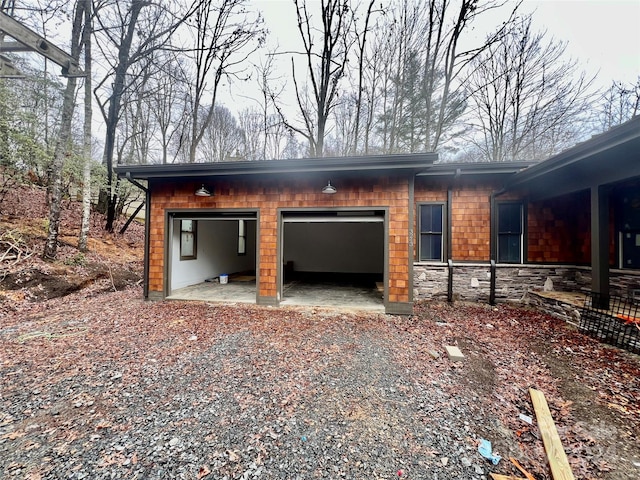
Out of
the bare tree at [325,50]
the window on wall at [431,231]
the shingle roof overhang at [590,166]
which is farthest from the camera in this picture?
the bare tree at [325,50]

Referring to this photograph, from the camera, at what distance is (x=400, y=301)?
17.0ft

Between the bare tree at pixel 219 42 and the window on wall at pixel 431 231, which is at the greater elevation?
the bare tree at pixel 219 42

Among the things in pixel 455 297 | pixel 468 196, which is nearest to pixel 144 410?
pixel 455 297

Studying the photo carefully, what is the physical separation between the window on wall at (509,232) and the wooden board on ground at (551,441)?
4407 mm

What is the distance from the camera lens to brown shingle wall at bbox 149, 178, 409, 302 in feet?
17.0

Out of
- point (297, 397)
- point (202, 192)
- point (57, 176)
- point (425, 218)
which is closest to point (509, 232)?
point (425, 218)

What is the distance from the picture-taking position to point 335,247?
468 inches

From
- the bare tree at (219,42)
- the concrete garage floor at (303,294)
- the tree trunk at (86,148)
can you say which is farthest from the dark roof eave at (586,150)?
the tree trunk at (86,148)

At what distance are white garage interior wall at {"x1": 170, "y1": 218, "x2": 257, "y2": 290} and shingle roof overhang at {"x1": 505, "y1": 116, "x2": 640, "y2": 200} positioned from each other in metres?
7.80

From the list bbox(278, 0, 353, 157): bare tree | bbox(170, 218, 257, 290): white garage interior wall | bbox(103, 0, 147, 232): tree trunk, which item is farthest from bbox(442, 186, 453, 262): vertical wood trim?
bbox(103, 0, 147, 232): tree trunk

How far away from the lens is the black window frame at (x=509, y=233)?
6098 mm

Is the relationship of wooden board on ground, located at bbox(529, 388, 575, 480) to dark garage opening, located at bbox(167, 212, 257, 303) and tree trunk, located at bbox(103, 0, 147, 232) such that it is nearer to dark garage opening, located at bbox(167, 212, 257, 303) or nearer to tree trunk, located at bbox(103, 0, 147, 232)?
dark garage opening, located at bbox(167, 212, 257, 303)

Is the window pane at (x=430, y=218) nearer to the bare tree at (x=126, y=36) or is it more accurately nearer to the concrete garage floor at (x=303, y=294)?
the concrete garage floor at (x=303, y=294)

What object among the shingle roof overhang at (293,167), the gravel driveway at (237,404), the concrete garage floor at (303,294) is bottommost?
the gravel driveway at (237,404)
